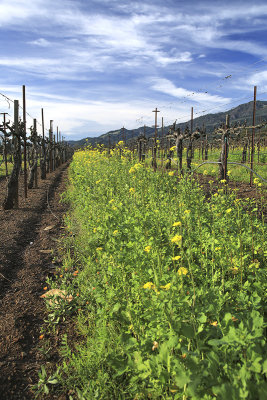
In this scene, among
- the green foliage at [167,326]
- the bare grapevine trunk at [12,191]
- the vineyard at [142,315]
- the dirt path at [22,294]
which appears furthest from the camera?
the bare grapevine trunk at [12,191]

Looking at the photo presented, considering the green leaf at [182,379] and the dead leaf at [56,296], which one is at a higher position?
the green leaf at [182,379]

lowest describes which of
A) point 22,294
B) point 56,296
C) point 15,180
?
point 22,294

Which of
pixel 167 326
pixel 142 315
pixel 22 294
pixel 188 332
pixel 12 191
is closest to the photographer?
pixel 188 332

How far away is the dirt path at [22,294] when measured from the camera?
8.12ft

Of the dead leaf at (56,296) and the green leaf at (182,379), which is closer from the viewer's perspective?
the green leaf at (182,379)

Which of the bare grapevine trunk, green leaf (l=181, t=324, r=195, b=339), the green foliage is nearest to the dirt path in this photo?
the green foliage

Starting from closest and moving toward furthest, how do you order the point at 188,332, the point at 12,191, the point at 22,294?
the point at 188,332, the point at 22,294, the point at 12,191

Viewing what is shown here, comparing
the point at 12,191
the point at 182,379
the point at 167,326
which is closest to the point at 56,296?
the point at 167,326

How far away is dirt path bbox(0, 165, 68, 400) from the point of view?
2475 mm

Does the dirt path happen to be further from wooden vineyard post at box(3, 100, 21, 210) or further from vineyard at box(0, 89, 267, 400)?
wooden vineyard post at box(3, 100, 21, 210)

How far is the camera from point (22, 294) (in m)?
3.77

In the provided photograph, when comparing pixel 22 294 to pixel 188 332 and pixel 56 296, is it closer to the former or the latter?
pixel 56 296

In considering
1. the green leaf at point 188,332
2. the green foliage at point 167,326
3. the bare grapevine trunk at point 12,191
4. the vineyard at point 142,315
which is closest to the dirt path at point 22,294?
the vineyard at point 142,315

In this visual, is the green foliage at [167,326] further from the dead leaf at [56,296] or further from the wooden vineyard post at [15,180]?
the wooden vineyard post at [15,180]
